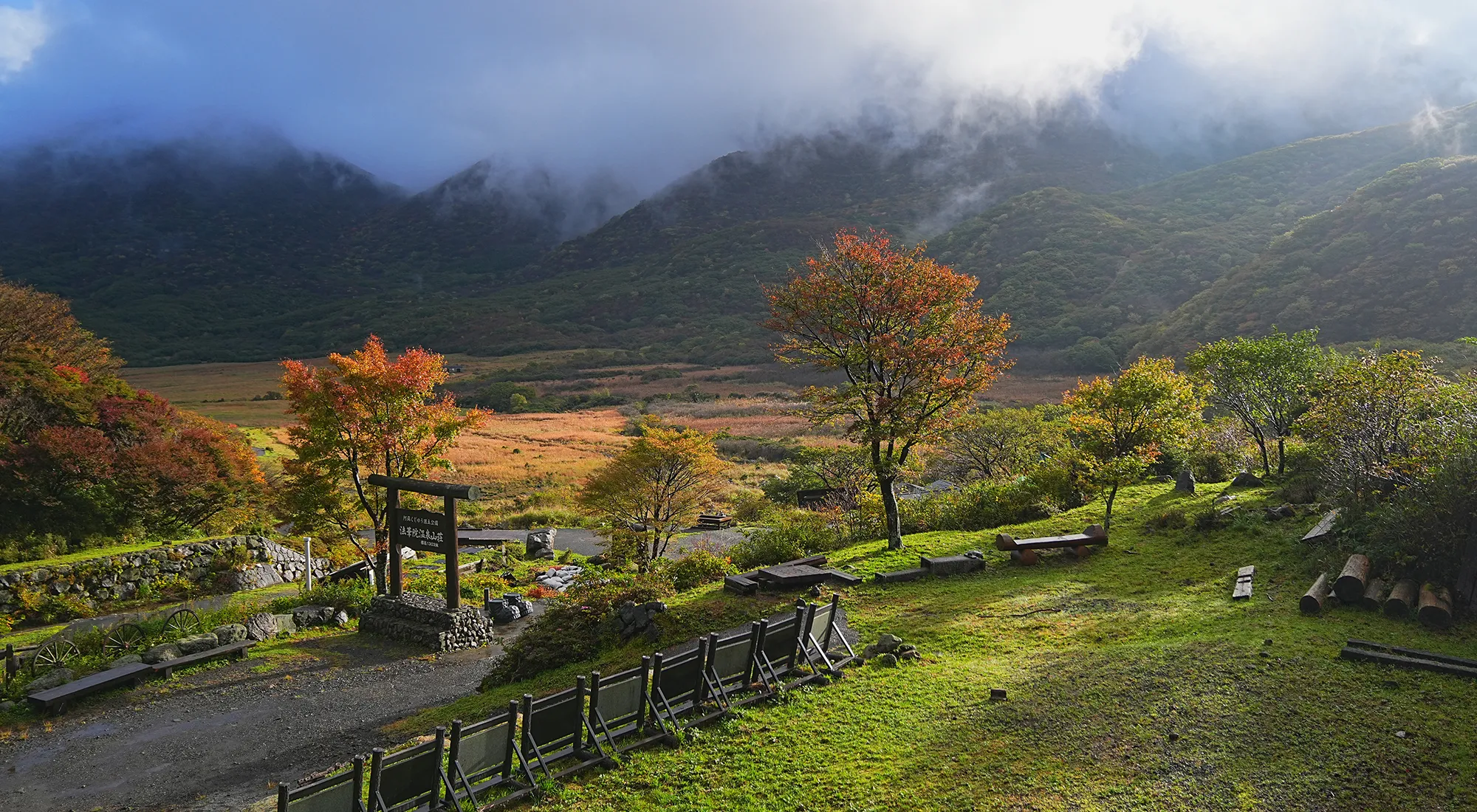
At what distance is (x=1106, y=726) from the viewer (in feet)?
24.1

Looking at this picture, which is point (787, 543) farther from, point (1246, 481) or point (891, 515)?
point (1246, 481)

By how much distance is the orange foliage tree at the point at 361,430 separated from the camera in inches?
669

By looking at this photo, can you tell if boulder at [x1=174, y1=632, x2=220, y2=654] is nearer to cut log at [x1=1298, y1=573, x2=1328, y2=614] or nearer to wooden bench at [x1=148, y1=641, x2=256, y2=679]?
wooden bench at [x1=148, y1=641, x2=256, y2=679]

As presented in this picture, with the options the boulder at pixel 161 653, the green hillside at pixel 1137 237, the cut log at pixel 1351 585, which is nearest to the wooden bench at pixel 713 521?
the boulder at pixel 161 653

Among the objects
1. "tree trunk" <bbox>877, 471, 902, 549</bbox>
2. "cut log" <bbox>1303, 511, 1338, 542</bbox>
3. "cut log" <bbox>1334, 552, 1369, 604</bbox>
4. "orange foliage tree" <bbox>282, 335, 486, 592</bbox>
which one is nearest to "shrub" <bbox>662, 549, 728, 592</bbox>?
"tree trunk" <bbox>877, 471, 902, 549</bbox>

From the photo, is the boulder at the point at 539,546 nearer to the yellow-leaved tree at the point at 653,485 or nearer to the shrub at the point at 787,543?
the yellow-leaved tree at the point at 653,485

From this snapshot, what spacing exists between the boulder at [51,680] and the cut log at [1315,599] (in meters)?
16.8

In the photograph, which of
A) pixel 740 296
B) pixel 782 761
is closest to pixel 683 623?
pixel 782 761

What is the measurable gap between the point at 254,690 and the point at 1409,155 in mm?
A: 128355

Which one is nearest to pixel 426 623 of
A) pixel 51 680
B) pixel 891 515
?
pixel 51 680

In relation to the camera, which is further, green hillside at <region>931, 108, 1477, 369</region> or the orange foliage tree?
green hillside at <region>931, 108, 1477, 369</region>

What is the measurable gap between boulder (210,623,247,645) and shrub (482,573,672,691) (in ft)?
16.2

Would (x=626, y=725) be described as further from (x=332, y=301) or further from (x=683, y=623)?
(x=332, y=301)

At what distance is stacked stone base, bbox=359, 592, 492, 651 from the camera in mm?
14648
